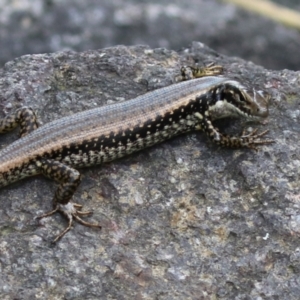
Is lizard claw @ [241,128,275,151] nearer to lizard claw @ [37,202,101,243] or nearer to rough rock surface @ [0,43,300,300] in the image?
rough rock surface @ [0,43,300,300]

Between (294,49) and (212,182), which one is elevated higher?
(212,182)

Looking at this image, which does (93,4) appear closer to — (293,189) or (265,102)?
(265,102)

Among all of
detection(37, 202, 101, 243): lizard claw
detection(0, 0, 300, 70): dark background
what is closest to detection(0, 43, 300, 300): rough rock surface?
detection(37, 202, 101, 243): lizard claw

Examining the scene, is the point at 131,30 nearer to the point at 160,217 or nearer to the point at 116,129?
the point at 116,129

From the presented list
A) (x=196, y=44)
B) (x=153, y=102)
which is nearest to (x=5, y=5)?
(x=196, y=44)

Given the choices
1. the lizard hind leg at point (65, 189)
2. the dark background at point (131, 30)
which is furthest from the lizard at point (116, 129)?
the dark background at point (131, 30)

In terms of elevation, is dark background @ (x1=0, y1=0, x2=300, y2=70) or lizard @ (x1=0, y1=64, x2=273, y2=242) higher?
lizard @ (x1=0, y1=64, x2=273, y2=242)
